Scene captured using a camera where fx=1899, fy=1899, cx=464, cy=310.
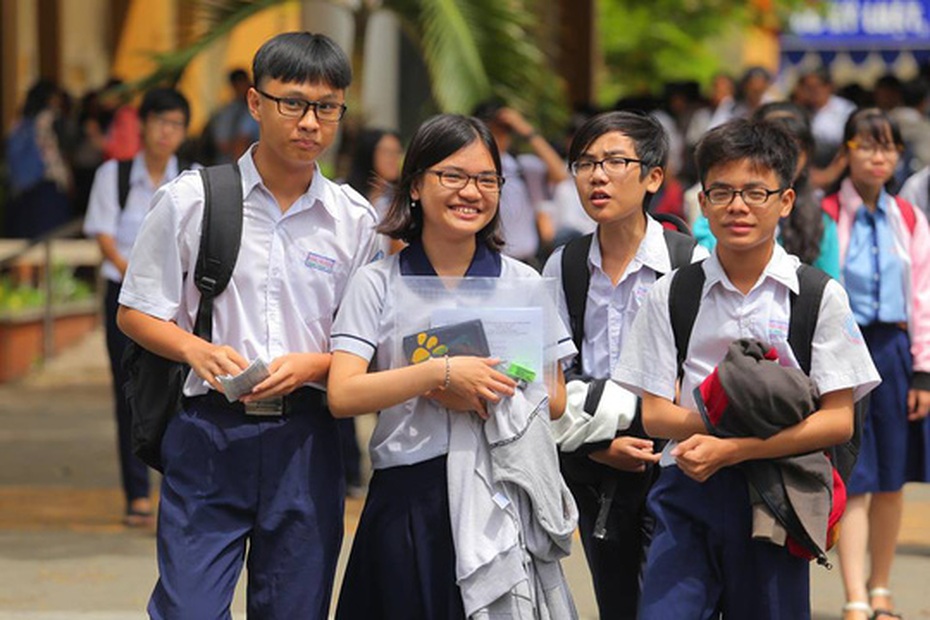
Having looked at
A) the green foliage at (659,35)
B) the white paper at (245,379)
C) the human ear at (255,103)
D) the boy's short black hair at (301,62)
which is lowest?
the white paper at (245,379)

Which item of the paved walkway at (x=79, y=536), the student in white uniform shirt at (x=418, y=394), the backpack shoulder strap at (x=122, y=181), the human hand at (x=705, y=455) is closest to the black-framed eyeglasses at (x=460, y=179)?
the student in white uniform shirt at (x=418, y=394)

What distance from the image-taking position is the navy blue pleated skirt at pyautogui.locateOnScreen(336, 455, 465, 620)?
482 cm

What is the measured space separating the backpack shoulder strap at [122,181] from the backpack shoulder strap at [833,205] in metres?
3.47

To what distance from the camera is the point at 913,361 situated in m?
7.33

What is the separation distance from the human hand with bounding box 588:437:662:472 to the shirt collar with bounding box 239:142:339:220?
106 centimetres

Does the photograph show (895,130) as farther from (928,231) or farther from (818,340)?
(818,340)

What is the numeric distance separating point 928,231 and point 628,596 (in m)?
2.38

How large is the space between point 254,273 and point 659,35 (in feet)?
103

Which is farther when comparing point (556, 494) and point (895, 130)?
point (895, 130)

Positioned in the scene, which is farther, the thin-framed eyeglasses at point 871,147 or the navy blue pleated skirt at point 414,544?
the thin-framed eyeglasses at point 871,147

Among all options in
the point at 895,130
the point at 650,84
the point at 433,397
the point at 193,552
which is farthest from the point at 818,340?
the point at 650,84

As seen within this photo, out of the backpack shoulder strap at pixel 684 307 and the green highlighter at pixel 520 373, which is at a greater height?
the backpack shoulder strap at pixel 684 307

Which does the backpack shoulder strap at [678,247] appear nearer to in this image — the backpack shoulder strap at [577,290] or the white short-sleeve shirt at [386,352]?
the backpack shoulder strap at [577,290]

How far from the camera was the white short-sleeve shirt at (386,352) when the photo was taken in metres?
4.81
